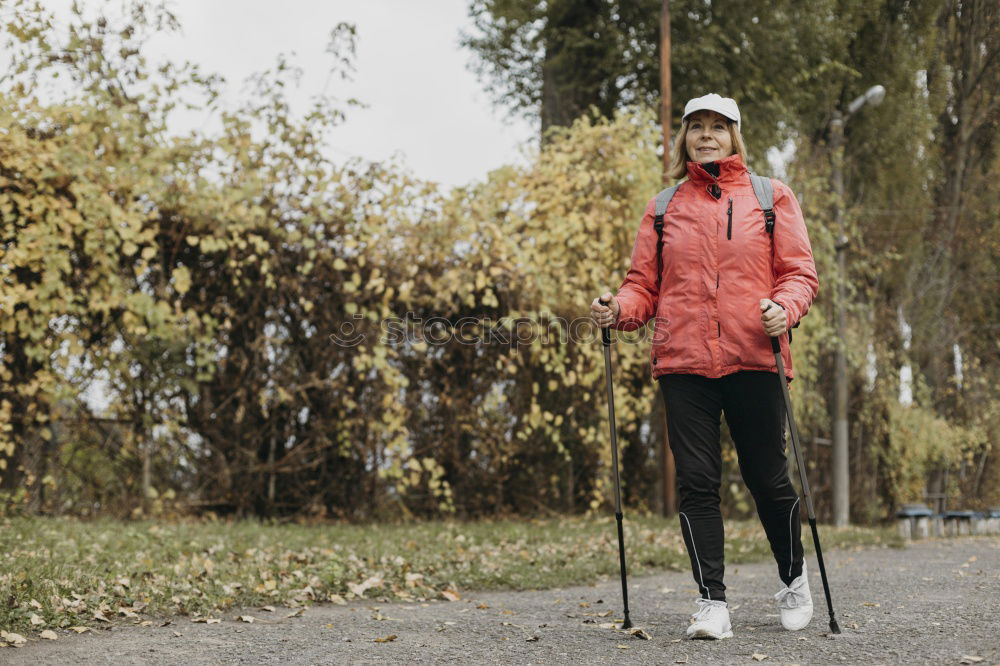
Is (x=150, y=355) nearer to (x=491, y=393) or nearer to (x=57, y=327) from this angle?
(x=57, y=327)

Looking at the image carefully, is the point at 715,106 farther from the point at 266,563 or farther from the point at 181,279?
the point at 181,279

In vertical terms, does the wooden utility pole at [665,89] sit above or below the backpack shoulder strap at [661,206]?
above

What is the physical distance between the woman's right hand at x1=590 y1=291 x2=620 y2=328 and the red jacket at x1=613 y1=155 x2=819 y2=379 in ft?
0.11

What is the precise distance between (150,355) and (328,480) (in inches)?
78.1

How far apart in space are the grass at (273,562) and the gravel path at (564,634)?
0.23 meters

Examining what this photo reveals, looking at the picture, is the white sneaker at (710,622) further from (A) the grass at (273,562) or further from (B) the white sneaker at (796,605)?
(A) the grass at (273,562)

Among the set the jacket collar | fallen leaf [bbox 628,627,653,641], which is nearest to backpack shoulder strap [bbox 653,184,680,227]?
the jacket collar

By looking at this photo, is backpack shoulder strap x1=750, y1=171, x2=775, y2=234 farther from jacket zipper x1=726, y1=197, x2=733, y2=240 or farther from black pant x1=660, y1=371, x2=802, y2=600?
black pant x1=660, y1=371, x2=802, y2=600

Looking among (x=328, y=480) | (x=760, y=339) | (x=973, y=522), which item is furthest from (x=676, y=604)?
(x=973, y=522)

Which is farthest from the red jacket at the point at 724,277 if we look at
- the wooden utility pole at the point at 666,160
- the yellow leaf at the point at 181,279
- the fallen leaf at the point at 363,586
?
the wooden utility pole at the point at 666,160

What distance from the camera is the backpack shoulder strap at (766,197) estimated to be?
162 inches

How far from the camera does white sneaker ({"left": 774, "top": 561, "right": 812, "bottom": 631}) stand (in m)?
4.04

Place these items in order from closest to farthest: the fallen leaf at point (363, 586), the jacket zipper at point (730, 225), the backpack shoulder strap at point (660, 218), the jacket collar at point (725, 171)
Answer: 1. the jacket zipper at point (730, 225)
2. the jacket collar at point (725, 171)
3. the backpack shoulder strap at point (660, 218)
4. the fallen leaf at point (363, 586)

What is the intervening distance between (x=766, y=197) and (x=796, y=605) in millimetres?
1725
